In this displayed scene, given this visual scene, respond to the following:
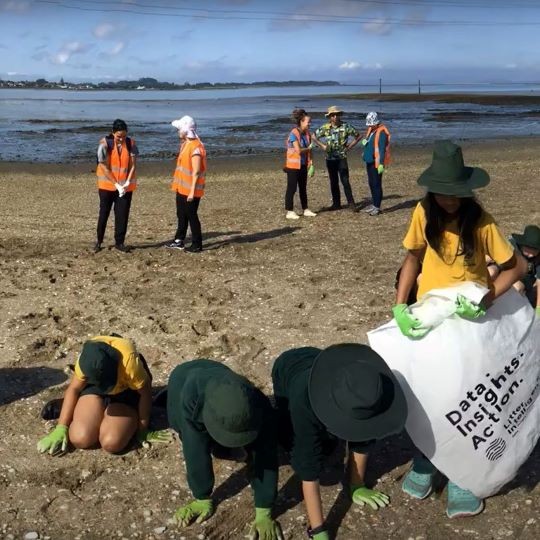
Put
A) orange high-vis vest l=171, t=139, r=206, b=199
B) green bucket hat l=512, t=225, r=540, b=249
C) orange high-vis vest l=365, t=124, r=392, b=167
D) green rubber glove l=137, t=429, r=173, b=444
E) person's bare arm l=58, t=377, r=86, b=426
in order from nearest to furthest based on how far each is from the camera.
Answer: person's bare arm l=58, t=377, r=86, b=426, green rubber glove l=137, t=429, r=173, b=444, green bucket hat l=512, t=225, r=540, b=249, orange high-vis vest l=171, t=139, r=206, b=199, orange high-vis vest l=365, t=124, r=392, b=167

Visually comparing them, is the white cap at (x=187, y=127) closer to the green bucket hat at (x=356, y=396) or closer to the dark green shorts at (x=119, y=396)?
the dark green shorts at (x=119, y=396)

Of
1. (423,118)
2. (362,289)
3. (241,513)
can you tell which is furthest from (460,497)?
(423,118)

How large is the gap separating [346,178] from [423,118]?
36541 millimetres

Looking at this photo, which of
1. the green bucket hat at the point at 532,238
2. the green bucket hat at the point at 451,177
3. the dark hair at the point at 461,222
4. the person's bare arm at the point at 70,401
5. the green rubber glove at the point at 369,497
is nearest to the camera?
the green bucket hat at the point at 451,177

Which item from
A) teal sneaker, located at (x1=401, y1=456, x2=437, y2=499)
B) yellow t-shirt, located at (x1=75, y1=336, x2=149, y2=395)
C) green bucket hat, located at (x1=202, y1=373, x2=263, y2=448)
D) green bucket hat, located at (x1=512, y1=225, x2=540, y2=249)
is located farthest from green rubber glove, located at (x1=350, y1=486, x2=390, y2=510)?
green bucket hat, located at (x1=512, y1=225, x2=540, y2=249)

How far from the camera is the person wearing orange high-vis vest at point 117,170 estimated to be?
8648mm

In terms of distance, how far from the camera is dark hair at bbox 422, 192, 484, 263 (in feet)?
11.5

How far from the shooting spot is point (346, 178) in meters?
11.7

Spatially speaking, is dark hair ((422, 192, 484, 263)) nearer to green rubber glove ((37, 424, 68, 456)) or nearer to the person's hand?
the person's hand

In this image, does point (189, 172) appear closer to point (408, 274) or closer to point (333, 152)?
point (333, 152)

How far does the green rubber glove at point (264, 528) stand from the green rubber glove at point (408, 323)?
1.20 meters

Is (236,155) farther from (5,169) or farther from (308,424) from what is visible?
(308,424)

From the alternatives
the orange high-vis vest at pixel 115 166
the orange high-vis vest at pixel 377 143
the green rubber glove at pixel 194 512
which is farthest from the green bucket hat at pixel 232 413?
the orange high-vis vest at pixel 377 143

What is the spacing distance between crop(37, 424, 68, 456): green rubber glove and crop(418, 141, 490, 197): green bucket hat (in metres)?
2.72
